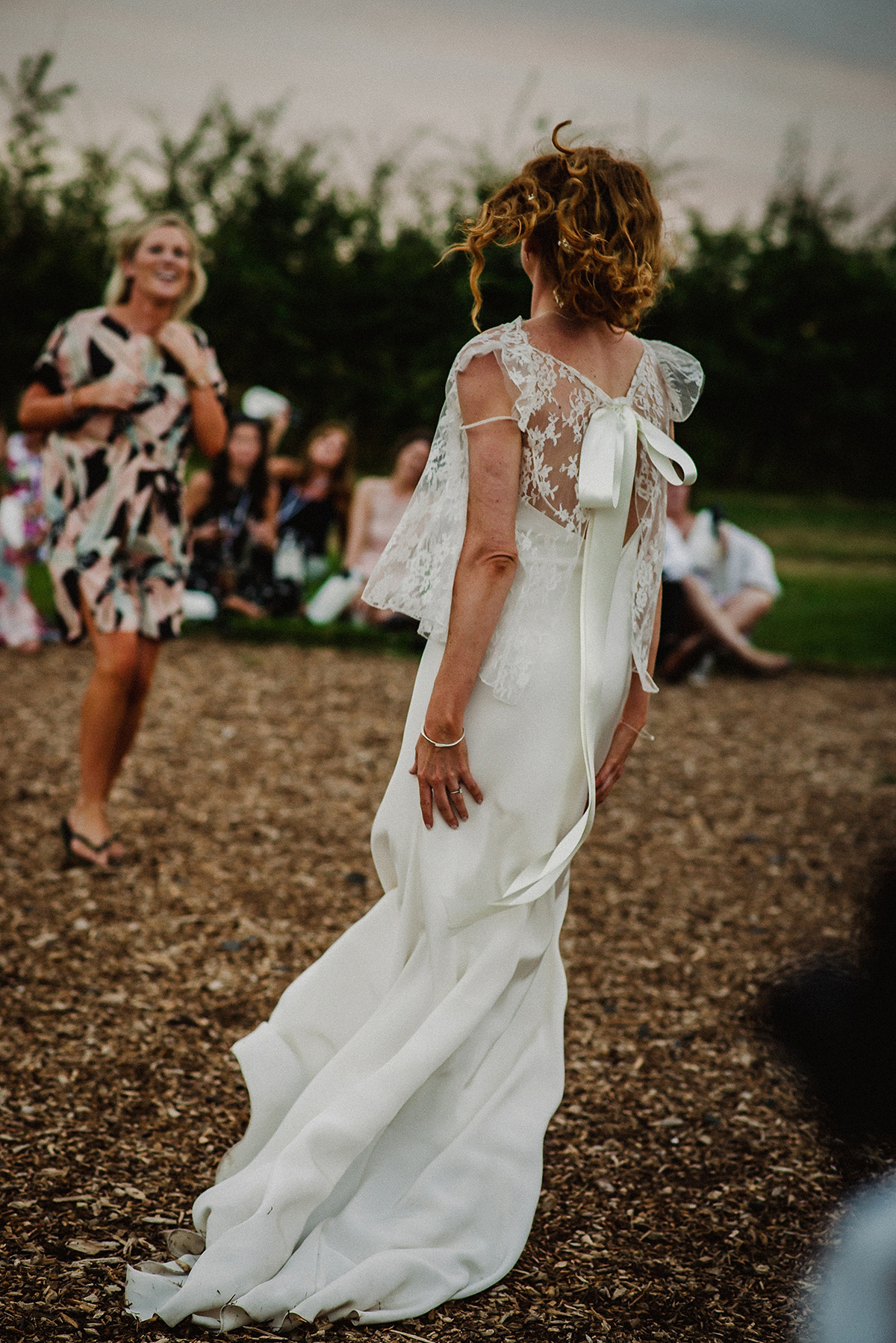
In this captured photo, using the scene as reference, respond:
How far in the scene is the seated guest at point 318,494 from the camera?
973 centimetres

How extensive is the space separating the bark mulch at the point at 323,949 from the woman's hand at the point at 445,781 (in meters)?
0.72

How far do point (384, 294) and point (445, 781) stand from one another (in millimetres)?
15289

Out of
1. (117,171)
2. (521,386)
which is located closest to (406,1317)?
(521,386)

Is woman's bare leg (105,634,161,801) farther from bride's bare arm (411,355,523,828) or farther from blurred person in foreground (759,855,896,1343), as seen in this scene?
blurred person in foreground (759,855,896,1343)

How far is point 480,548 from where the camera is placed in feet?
7.37

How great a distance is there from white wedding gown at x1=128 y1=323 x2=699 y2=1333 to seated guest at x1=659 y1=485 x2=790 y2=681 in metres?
6.07

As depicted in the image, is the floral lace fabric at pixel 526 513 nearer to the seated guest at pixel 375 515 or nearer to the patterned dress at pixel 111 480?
the patterned dress at pixel 111 480

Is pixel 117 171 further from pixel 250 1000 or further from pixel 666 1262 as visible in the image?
pixel 666 1262

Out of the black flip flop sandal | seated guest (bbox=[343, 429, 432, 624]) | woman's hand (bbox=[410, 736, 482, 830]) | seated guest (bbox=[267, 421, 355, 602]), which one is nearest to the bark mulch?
the black flip flop sandal

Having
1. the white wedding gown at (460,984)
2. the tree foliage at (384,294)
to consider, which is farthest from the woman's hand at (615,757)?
the tree foliage at (384,294)

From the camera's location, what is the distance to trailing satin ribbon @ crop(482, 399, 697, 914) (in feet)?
7.46

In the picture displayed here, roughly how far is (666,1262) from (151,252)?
367 cm

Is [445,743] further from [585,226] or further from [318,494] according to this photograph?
[318,494]

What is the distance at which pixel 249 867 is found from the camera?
15.4 ft
